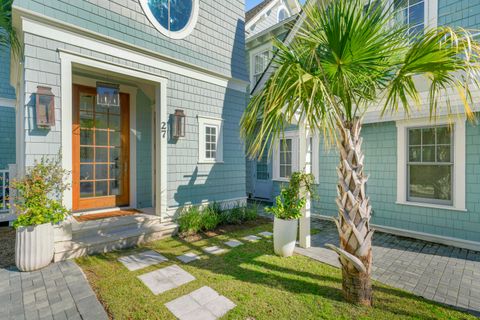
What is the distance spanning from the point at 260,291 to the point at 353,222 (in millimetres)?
1461

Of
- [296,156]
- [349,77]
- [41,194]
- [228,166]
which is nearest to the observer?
[349,77]

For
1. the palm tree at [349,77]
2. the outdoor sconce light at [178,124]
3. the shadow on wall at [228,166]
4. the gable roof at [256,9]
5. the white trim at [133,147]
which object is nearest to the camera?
the palm tree at [349,77]

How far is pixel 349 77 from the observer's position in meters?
2.61

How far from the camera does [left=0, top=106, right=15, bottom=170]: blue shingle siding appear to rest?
783cm

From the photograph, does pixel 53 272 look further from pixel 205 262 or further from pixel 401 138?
pixel 401 138

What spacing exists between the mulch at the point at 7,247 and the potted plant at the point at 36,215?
55 cm

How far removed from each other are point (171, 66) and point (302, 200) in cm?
410

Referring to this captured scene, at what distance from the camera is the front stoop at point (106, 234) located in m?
3.93

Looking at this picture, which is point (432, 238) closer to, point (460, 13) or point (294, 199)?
point (294, 199)

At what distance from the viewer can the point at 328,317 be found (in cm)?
257

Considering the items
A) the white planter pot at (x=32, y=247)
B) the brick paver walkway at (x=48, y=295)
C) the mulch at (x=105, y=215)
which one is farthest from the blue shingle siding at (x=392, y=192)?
the white planter pot at (x=32, y=247)

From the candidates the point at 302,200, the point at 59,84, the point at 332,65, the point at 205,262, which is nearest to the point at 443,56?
the point at 332,65

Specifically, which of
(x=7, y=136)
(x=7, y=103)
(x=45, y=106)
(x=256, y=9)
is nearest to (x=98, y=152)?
(x=45, y=106)

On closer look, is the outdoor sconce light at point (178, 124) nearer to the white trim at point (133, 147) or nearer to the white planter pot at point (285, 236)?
the white trim at point (133, 147)
